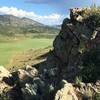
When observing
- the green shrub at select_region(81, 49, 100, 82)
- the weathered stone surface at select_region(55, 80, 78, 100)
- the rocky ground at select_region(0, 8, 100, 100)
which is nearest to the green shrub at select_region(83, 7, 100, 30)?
the rocky ground at select_region(0, 8, 100, 100)

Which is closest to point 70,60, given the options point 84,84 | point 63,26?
point 63,26

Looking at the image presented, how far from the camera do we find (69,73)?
28.0 metres

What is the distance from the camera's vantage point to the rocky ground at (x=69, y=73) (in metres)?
24.2

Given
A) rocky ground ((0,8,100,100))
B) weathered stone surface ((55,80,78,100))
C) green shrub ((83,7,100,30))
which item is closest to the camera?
weathered stone surface ((55,80,78,100))

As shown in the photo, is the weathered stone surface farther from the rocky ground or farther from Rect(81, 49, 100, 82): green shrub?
Rect(81, 49, 100, 82): green shrub

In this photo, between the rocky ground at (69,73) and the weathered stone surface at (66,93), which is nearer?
the weathered stone surface at (66,93)

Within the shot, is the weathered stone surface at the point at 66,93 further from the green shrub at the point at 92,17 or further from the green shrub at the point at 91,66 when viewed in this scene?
the green shrub at the point at 92,17

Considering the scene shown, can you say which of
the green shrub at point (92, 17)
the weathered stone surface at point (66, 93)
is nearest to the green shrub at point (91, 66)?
the green shrub at point (92, 17)

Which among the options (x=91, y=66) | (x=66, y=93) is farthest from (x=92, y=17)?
(x=66, y=93)

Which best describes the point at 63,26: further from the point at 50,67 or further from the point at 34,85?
the point at 34,85

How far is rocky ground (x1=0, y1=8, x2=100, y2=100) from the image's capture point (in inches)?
954

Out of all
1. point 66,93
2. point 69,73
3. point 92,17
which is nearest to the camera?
point 66,93

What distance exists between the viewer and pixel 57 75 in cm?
2941

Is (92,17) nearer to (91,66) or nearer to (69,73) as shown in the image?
(91,66)
